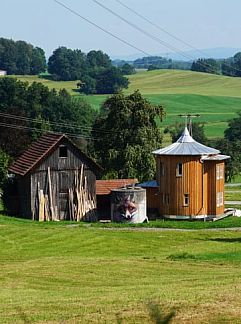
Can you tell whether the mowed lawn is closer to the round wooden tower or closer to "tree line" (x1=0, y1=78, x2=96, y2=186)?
the round wooden tower

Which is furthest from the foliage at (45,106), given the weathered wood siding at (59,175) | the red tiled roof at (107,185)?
the weathered wood siding at (59,175)

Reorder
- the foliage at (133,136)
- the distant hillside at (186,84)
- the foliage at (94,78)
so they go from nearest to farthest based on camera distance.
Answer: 1. the foliage at (133,136)
2. the distant hillside at (186,84)
3. the foliage at (94,78)

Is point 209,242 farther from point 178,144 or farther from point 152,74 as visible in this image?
point 152,74

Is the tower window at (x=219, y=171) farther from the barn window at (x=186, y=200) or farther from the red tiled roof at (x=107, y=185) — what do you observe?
the red tiled roof at (x=107, y=185)

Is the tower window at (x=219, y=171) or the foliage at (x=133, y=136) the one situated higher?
the foliage at (x=133, y=136)

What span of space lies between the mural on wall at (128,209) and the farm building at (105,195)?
122 inches

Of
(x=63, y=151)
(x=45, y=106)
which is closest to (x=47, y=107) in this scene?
(x=45, y=106)

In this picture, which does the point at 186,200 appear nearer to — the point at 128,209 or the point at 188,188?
the point at 188,188

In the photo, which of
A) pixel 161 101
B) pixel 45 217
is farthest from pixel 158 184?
pixel 161 101

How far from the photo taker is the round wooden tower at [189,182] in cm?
5144

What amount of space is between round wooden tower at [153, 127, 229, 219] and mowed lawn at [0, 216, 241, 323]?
680 cm

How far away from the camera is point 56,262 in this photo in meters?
29.6

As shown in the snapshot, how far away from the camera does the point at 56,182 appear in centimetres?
5028

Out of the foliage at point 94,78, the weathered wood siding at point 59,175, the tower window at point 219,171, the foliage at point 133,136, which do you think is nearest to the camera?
the weathered wood siding at point 59,175
